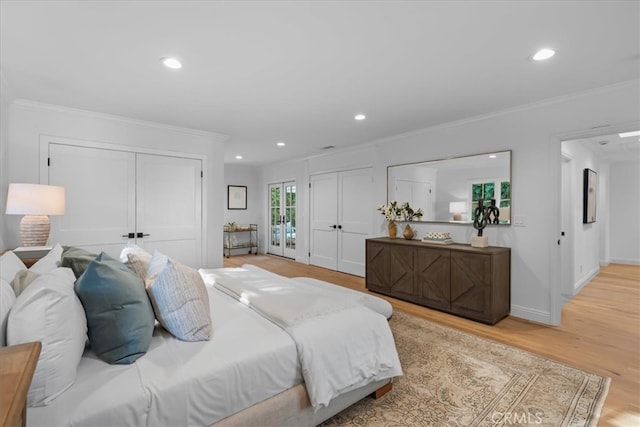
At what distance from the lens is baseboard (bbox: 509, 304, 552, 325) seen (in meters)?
3.32

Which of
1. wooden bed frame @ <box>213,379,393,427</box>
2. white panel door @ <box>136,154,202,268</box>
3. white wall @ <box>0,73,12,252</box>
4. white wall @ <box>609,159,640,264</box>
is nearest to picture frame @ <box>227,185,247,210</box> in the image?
white panel door @ <box>136,154,202,268</box>

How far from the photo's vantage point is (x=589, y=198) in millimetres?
5121

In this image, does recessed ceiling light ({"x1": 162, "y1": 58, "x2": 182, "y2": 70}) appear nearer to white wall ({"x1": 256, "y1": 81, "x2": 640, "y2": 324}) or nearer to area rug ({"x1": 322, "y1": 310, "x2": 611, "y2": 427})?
area rug ({"x1": 322, "y1": 310, "x2": 611, "y2": 427})

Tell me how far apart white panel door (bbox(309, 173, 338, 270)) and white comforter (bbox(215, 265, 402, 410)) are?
3.97 meters

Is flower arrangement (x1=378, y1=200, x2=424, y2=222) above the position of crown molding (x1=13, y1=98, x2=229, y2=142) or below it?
below

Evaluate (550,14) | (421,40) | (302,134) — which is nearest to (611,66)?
(550,14)

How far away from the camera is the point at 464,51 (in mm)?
2238

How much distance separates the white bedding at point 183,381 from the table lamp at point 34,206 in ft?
6.85

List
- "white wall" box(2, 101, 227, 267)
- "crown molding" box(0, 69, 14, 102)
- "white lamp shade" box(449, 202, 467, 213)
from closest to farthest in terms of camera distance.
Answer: "crown molding" box(0, 69, 14, 102)
"white wall" box(2, 101, 227, 267)
"white lamp shade" box(449, 202, 467, 213)

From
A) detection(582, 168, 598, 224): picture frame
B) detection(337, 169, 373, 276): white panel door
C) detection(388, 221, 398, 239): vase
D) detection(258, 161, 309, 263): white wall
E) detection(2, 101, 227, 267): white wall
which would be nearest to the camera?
detection(2, 101, 227, 267): white wall

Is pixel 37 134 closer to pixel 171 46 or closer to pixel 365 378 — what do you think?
pixel 171 46

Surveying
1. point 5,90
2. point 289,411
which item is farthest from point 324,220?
point 289,411

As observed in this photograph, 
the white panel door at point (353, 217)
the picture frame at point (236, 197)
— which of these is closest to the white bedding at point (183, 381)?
the white panel door at point (353, 217)

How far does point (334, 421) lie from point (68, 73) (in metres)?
3.37
